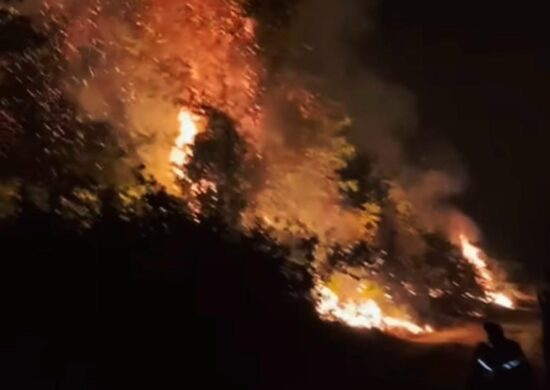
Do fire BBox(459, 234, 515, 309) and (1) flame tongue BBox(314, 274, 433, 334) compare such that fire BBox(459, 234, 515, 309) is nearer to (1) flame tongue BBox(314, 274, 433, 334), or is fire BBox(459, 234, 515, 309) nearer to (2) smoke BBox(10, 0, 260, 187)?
(1) flame tongue BBox(314, 274, 433, 334)

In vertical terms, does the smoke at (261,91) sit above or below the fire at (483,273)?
above

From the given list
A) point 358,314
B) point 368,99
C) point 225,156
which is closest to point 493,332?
point 358,314

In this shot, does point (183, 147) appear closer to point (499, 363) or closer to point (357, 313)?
point (357, 313)

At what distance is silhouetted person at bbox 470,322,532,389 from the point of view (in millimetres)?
1966

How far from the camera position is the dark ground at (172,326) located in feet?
6.31

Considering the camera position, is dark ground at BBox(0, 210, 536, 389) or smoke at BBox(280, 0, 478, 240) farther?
smoke at BBox(280, 0, 478, 240)

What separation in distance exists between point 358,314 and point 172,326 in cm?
37

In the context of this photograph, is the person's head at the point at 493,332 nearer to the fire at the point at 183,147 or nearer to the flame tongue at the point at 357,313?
the flame tongue at the point at 357,313

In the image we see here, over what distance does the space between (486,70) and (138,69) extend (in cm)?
73

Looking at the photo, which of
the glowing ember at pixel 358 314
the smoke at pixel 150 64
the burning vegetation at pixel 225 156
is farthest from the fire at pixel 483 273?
the smoke at pixel 150 64

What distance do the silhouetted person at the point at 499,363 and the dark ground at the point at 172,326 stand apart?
0.10 feet

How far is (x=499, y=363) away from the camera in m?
1.98

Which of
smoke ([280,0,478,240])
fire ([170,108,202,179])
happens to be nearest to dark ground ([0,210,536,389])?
fire ([170,108,202,179])

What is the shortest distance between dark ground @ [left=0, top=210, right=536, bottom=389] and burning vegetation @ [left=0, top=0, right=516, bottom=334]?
5 cm
